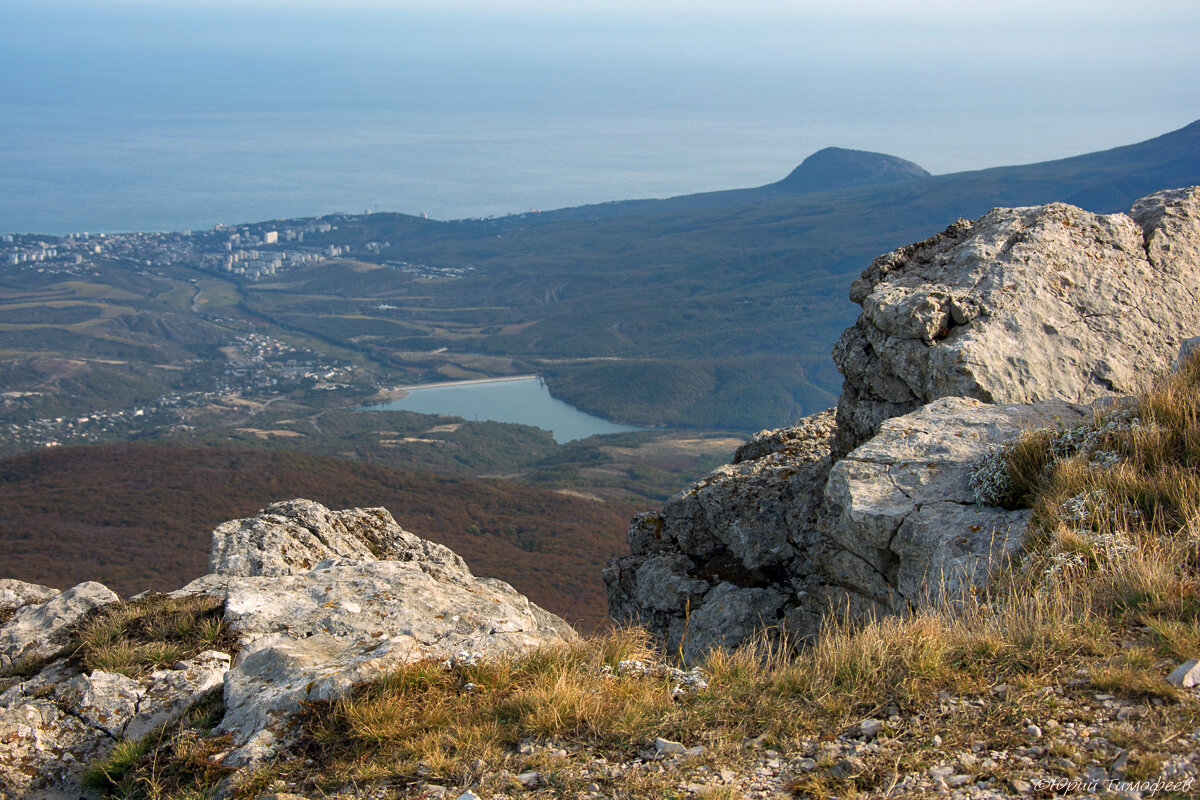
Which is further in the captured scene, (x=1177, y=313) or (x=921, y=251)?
(x=921, y=251)

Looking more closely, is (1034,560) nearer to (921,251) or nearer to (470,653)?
(470,653)

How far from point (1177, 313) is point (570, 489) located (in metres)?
75.6

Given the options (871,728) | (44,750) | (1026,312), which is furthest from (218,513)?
(871,728)

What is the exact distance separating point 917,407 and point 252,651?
765 centimetres

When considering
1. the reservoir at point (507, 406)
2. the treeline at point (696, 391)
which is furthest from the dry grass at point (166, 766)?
the treeline at point (696, 391)

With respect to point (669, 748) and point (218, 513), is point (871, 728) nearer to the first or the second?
point (669, 748)

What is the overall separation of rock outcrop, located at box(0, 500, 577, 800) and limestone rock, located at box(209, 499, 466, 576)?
55 mm

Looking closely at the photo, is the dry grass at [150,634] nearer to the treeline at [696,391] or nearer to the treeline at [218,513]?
the treeline at [218,513]

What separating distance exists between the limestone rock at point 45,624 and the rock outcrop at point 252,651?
2 cm

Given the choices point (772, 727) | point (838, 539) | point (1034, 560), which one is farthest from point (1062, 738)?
point (838, 539)

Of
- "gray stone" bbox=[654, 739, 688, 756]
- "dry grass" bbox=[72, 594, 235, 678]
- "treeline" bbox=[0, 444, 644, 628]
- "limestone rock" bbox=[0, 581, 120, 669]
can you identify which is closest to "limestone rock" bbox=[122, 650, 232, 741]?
"dry grass" bbox=[72, 594, 235, 678]

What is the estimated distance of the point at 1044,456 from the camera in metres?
6.64

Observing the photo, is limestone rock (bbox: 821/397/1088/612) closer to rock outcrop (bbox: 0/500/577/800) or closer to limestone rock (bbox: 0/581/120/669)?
rock outcrop (bbox: 0/500/577/800)

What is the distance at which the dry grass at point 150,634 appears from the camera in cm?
591
